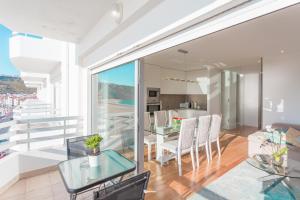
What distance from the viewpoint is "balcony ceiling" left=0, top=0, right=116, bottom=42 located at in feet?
6.82

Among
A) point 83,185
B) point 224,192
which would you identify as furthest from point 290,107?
point 83,185

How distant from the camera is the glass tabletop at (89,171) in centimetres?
152

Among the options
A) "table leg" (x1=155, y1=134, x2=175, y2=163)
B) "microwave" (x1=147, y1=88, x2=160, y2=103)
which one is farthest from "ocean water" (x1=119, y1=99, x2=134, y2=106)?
"microwave" (x1=147, y1=88, x2=160, y2=103)

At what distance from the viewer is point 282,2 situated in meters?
0.82

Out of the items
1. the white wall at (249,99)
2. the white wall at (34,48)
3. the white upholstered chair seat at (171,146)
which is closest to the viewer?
the white upholstered chair seat at (171,146)

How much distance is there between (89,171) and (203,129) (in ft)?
7.18

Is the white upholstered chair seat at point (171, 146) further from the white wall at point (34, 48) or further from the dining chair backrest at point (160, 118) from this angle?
the white wall at point (34, 48)

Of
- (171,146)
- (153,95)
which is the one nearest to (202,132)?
(171,146)

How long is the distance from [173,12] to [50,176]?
3302mm

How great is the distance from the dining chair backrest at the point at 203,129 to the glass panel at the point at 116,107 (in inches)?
55.0

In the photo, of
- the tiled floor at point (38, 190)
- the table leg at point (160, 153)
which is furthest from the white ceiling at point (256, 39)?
the tiled floor at point (38, 190)

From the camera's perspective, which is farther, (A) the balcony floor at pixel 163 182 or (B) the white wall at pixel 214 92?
(B) the white wall at pixel 214 92

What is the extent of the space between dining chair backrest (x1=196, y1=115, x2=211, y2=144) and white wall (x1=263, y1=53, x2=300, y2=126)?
7.93ft

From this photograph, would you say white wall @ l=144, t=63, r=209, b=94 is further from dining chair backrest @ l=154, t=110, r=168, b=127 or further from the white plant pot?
the white plant pot
